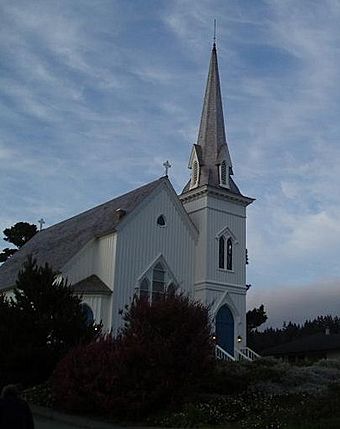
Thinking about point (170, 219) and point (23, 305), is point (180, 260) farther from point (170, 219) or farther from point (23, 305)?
point (23, 305)

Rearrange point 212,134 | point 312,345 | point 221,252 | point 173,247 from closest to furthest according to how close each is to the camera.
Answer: point 173,247
point 221,252
point 212,134
point 312,345

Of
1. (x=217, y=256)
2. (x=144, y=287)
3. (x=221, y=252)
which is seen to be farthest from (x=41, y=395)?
(x=221, y=252)

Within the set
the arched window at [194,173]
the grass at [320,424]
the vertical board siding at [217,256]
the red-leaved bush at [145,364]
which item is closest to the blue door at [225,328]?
the vertical board siding at [217,256]

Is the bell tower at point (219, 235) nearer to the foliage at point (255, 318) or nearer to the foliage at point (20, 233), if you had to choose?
the foliage at point (255, 318)

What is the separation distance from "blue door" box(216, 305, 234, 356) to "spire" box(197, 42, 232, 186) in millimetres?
7332

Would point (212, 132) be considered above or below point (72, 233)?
above

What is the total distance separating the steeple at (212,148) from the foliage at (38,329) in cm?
1658

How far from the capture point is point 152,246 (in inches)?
1353

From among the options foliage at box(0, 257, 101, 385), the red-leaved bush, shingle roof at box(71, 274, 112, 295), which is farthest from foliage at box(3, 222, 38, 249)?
the red-leaved bush

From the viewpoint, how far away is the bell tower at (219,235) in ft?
118

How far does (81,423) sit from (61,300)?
636cm

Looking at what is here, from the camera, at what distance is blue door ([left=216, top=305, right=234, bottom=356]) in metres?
35.7

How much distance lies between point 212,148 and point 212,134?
1.12m

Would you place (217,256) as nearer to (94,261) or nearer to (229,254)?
(229,254)
